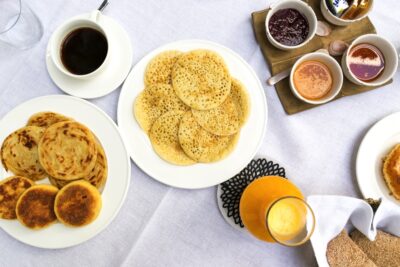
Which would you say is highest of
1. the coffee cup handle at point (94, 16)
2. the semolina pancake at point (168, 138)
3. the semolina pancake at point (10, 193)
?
the coffee cup handle at point (94, 16)

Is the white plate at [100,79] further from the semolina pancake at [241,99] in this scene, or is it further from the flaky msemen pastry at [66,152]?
the semolina pancake at [241,99]

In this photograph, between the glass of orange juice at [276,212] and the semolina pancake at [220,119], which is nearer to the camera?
the glass of orange juice at [276,212]

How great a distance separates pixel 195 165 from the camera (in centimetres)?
99

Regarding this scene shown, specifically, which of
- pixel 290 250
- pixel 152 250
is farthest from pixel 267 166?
pixel 152 250

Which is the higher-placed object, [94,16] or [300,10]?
[300,10]

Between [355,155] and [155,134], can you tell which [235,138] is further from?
[355,155]

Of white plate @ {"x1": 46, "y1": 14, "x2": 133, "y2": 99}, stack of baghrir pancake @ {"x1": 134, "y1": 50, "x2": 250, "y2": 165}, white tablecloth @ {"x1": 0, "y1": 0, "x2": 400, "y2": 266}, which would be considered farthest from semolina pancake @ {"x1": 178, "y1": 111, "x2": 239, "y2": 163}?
white plate @ {"x1": 46, "y1": 14, "x2": 133, "y2": 99}

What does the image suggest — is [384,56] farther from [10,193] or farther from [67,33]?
[10,193]

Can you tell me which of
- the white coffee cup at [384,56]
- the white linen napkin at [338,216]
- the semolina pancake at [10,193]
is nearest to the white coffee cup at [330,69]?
the white coffee cup at [384,56]

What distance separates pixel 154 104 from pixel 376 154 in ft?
2.04

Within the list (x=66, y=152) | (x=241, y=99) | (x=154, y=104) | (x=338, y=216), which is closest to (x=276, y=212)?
(x=338, y=216)

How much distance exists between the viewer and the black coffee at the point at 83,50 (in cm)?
96

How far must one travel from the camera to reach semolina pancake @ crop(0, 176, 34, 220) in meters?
0.93

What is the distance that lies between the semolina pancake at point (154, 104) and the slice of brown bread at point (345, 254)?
0.52m
